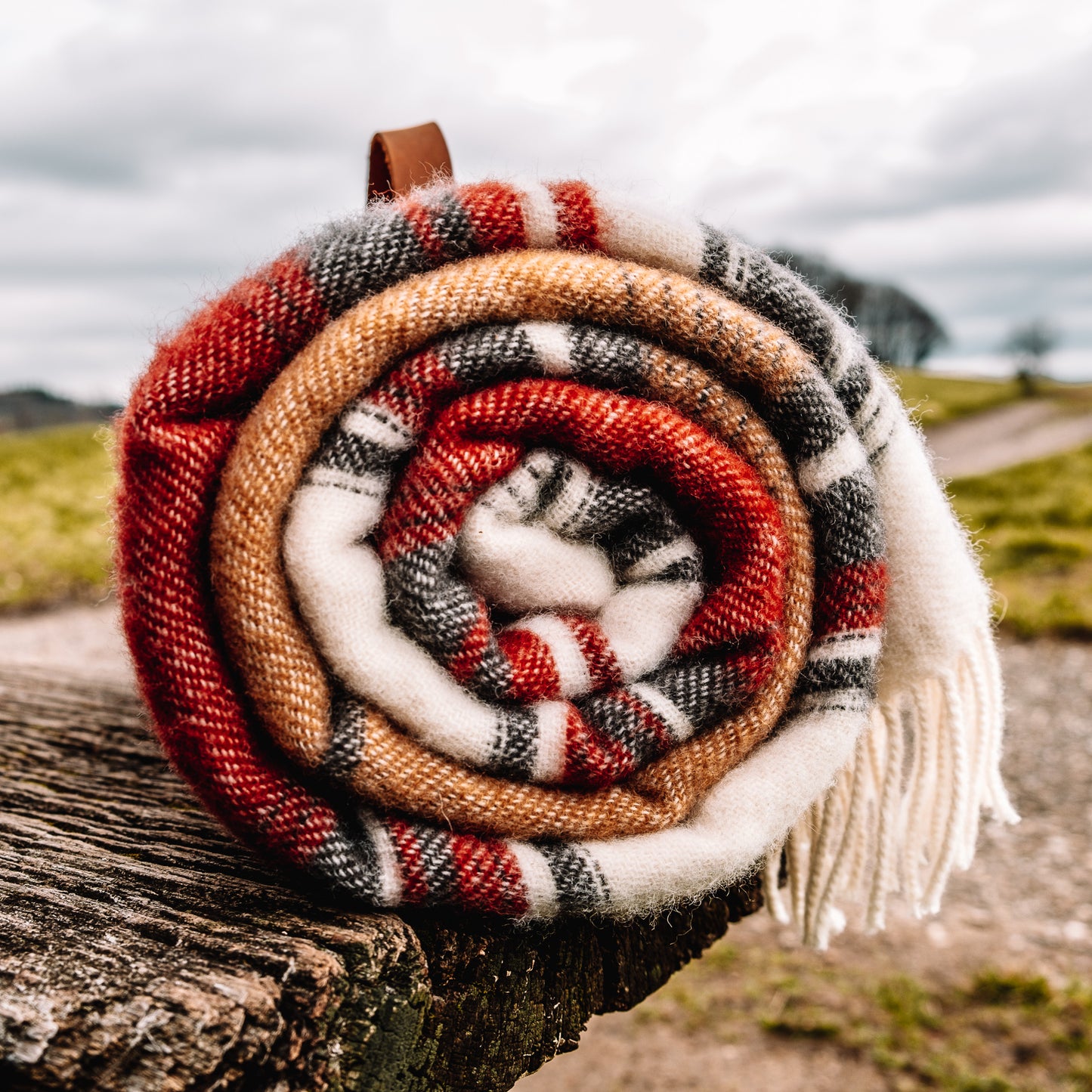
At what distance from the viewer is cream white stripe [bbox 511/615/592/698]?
76cm

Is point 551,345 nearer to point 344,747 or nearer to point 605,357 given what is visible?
A: point 605,357

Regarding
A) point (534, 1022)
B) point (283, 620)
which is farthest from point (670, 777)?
point (283, 620)

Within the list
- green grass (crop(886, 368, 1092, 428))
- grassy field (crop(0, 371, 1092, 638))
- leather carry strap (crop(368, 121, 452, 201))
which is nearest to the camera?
leather carry strap (crop(368, 121, 452, 201))

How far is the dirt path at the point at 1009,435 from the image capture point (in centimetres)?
1023

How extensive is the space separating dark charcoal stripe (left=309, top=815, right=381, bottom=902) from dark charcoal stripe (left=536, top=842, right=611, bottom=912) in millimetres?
122

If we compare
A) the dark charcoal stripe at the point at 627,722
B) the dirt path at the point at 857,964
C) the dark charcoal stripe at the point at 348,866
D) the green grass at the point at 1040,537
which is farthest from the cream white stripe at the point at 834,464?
the green grass at the point at 1040,537

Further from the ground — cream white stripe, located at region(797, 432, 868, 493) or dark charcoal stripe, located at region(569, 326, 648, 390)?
dark charcoal stripe, located at region(569, 326, 648, 390)

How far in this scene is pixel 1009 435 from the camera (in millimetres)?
11789

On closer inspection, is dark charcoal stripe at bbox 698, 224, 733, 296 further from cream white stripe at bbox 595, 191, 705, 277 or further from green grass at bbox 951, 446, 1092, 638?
green grass at bbox 951, 446, 1092, 638

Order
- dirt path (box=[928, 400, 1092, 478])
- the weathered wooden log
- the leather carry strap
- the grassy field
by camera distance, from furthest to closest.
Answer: dirt path (box=[928, 400, 1092, 478]), the grassy field, the leather carry strap, the weathered wooden log

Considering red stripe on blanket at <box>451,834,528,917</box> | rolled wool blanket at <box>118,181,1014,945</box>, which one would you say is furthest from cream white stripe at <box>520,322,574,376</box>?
red stripe on blanket at <box>451,834,528,917</box>

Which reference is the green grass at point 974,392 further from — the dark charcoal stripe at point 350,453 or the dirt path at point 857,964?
the dark charcoal stripe at point 350,453

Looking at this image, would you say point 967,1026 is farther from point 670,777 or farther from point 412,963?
point 412,963

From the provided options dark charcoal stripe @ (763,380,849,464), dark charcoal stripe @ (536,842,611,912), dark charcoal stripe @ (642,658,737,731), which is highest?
dark charcoal stripe @ (763,380,849,464)
